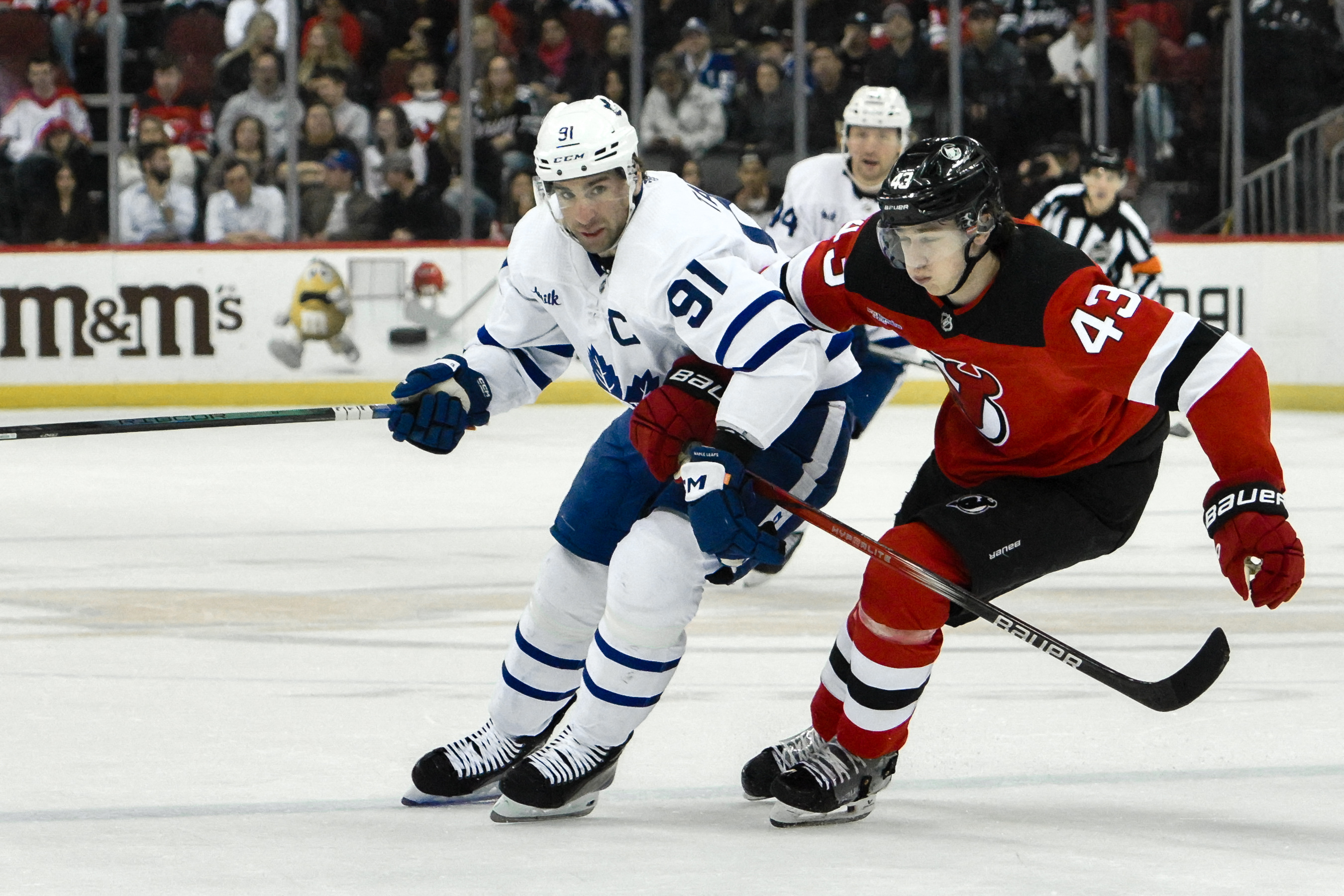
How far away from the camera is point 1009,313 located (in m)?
2.68

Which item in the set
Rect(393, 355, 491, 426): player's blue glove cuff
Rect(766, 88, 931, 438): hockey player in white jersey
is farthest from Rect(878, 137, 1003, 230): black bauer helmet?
Rect(766, 88, 931, 438): hockey player in white jersey

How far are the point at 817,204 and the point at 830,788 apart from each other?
3.52 meters

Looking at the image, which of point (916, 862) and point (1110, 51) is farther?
point (1110, 51)

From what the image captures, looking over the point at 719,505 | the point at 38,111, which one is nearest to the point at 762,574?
the point at 719,505

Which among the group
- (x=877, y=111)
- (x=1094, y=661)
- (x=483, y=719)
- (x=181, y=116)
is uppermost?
(x=877, y=111)

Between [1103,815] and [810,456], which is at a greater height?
[810,456]

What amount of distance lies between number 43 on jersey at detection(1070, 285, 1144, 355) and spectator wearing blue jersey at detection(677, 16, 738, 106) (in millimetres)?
7483

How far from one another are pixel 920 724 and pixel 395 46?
293 inches

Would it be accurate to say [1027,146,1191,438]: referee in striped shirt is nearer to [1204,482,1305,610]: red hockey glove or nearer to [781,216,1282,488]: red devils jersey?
[781,216,1282,488]: red devils jersey

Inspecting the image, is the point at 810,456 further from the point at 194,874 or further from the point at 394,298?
the point at 394,298

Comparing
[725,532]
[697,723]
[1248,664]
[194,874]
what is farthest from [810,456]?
[1248,664]

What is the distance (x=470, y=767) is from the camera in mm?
2939

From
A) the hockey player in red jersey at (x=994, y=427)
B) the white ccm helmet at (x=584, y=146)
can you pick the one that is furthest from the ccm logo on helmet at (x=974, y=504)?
the white ccm helmet at (x=584, y=146)

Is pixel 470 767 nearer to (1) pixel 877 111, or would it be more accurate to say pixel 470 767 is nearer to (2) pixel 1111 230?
(1) pixel 877 111
